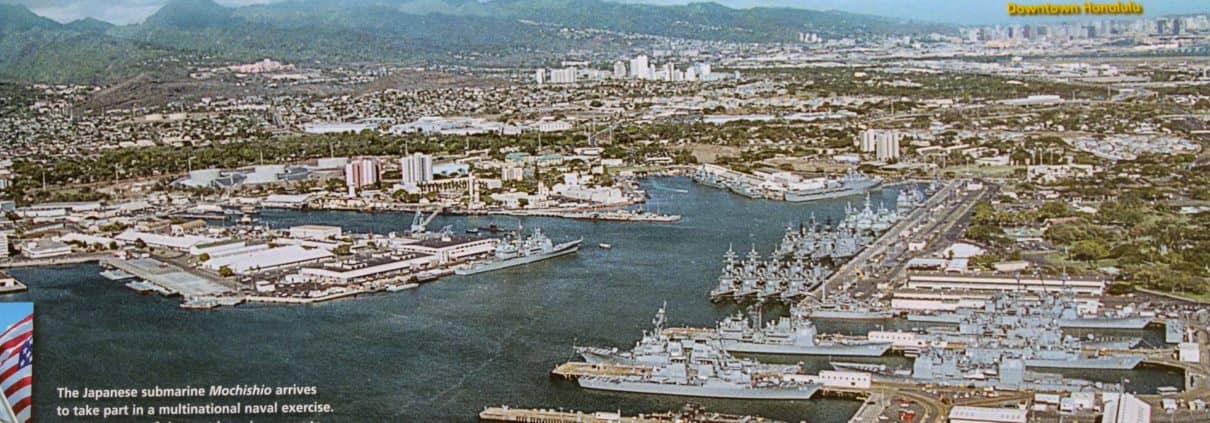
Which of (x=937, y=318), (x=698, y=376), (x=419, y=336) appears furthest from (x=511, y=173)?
(x=698, y=376)

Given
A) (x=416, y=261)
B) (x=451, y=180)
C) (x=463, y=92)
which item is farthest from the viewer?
(x=463, y=92)

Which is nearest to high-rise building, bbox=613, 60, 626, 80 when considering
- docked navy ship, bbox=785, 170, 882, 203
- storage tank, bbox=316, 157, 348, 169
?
storage tank, bbox=316, 157, 348, 169

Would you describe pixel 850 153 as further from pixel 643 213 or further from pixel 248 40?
pixel 248 40

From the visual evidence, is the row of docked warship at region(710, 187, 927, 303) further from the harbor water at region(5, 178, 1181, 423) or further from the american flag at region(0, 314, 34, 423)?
the american flag at region(0, 314, 34, 423)

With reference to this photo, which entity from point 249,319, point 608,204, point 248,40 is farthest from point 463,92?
point 249,319

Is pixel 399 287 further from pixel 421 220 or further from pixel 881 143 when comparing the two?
pixel 881 143

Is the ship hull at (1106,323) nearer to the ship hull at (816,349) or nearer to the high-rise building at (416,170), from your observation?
the ship hull at (816,349)

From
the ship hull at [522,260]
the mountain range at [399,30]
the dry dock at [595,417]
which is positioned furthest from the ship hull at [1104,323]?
the mountain range at [399,30]
